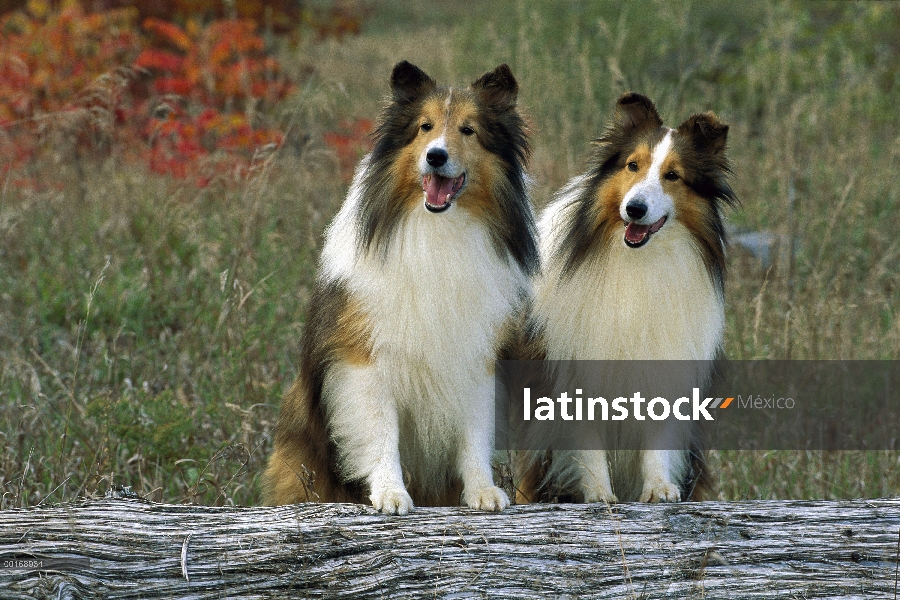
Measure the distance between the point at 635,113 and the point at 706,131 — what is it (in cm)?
27

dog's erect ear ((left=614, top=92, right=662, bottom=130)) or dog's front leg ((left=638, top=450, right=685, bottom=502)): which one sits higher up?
dog's erect ear ((left=614, top=92, right=662, bottom=130))

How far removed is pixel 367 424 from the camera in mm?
3305

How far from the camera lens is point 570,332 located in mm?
3639

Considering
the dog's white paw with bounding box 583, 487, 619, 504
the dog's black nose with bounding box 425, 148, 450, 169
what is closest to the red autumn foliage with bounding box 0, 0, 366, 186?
the dog's black nose with bounding box 425, 148, 450, 169

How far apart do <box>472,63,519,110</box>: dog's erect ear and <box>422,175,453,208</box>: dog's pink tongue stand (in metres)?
0.38

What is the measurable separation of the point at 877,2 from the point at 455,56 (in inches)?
→ 159

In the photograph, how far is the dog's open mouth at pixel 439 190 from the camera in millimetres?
3252

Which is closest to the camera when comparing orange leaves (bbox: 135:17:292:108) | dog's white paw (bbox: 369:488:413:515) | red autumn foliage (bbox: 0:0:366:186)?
dog's white paw (bbox: 369:488:413:515)

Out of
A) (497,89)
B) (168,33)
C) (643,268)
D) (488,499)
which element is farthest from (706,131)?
(168,33)

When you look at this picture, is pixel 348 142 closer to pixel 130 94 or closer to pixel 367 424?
pixel 130 94

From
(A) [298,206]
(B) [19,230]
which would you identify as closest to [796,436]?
(A) [298,206]

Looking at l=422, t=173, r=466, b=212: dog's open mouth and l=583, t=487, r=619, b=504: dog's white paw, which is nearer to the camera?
l=422, t=173, r=466, b=212: dog's open mouth

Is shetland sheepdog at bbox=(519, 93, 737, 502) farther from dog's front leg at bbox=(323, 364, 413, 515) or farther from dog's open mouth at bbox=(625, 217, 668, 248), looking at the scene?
dog's front leg at bbox=(323, 364, 413, 515)

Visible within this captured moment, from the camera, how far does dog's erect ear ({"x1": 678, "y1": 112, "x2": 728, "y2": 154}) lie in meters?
3.49
